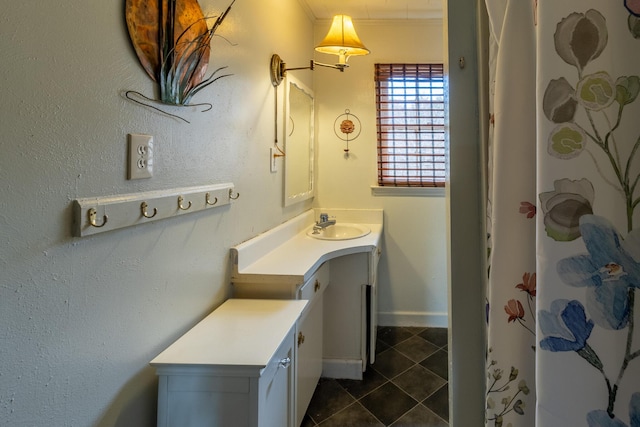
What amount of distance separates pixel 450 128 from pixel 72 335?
2.85 ft

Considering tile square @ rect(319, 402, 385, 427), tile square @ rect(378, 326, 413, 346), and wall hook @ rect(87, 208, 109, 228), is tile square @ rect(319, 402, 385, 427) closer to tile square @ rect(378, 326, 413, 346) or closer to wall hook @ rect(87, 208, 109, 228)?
tile square @ rect(378, 326, 413, 346)

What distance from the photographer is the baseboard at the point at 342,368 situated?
86.4 inches

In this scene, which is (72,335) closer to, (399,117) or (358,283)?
(358,283)

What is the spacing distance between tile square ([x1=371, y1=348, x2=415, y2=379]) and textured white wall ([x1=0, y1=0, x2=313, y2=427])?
58.1 inches

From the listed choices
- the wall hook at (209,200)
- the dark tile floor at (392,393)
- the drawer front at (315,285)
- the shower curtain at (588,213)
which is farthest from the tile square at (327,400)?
the shower curtain at (588,213)

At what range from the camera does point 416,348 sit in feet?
8.57

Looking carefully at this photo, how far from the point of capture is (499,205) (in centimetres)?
48

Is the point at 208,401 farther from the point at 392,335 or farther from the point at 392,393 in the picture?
the point at 392,335

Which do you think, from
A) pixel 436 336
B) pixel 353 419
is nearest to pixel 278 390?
pixel 353 419

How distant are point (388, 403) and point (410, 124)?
2.01 m

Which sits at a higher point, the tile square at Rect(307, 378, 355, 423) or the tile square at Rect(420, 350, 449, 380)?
the tile square at Rect(420, 350, 449, 380)

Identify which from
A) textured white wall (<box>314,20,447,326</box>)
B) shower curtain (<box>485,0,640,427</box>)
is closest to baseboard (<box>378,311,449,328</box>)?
textured white wall (<box>314,20,447,326</box>)

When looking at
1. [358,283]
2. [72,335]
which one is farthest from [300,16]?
[72,335]

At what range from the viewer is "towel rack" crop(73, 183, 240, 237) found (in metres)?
0.76
